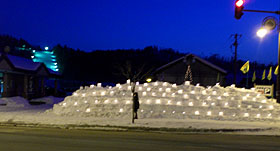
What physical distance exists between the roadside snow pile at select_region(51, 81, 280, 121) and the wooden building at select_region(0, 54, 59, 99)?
9340mm

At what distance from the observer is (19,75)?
111 ft

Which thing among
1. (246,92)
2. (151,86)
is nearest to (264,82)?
(246,92)

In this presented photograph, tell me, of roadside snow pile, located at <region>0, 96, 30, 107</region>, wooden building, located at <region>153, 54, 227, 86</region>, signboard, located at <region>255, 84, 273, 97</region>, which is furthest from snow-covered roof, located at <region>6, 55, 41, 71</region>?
signboard, located at <region>255, 84, 273, 97</region>

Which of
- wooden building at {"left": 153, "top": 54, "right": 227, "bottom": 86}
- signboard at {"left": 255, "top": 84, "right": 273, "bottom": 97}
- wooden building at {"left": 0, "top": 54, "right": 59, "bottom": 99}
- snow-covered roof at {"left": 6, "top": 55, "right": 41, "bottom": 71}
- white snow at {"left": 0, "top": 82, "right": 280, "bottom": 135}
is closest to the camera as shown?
white snow at {"left": 0, "top": 82, "right": 280, "bottom": 135}

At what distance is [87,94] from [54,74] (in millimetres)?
15165

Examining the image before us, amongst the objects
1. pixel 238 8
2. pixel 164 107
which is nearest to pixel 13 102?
pixel 164 107

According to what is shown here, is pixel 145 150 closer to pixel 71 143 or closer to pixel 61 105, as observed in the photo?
pixel 71 143

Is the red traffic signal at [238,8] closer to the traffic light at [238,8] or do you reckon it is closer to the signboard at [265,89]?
the traffic light at [238,8]

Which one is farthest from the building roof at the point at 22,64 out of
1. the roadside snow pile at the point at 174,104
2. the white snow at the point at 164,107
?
the roadside snow pile at the point at 174,104

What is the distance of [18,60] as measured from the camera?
106ft

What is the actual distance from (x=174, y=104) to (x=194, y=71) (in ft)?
64.3

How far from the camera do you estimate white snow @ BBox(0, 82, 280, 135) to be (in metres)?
18.4

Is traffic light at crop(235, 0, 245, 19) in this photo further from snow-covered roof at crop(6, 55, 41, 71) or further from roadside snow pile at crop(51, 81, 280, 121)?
snow-covered roof at crop(6, 55, 41, 71)

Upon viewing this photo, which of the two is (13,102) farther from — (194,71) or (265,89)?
(194,71)
